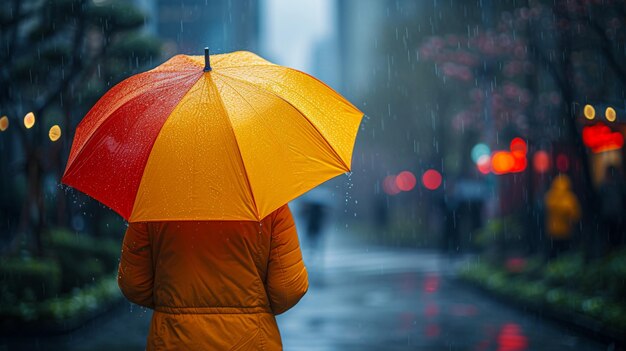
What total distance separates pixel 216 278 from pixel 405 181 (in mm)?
49390

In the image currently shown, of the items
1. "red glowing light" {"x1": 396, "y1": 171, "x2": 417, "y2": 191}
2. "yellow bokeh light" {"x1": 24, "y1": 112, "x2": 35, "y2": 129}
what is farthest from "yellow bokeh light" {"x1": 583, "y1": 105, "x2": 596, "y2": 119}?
"red glowing light" {"x1": 396, "y1": 171, "x2": 417, "y2": 191}

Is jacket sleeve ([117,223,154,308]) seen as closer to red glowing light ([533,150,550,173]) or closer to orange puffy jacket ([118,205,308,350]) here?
orange puffy jacket ([118,205,308,350])

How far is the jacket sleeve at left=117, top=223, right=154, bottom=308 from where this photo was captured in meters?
3.87

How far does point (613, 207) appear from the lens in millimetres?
17438

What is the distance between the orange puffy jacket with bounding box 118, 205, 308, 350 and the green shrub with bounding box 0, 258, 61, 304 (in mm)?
8097

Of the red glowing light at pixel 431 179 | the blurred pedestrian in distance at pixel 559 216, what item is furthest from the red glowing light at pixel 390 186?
the blurred pedestrian in distance at pixel 559 216

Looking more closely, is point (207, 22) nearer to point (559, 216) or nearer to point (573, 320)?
point (559, 216)

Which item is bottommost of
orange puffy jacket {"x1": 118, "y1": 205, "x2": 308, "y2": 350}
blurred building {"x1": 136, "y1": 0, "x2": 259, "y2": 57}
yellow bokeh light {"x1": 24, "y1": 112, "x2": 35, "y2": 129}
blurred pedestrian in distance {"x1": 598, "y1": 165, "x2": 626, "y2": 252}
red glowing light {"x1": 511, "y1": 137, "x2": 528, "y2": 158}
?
blurred pedestrian in distance {"x1": 598, "y1": 165, "x2": 626, "y2": 252}

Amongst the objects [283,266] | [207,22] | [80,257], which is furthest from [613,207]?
[207,22]

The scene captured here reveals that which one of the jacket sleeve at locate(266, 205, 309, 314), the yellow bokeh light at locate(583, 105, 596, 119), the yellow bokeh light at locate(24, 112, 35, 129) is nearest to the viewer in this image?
the jacket sleeve at locate(266, 205, 309, 314)

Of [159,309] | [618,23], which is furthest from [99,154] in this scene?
[618,23]

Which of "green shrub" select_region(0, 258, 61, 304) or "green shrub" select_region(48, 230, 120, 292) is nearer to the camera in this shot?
"green shrub" select_region(0, 258, 61, 304)

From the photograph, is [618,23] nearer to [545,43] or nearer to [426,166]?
[545,43]

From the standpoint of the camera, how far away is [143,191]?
377 centimetres
